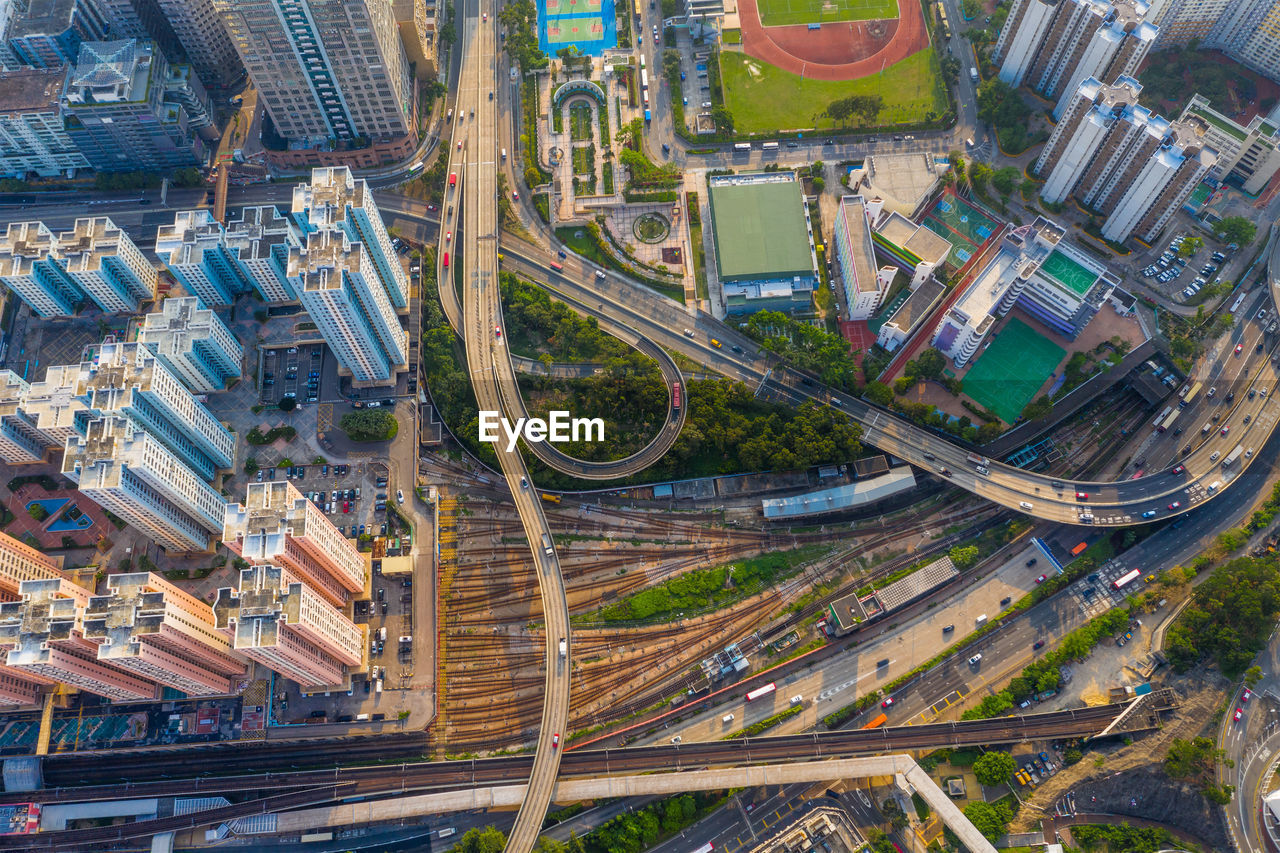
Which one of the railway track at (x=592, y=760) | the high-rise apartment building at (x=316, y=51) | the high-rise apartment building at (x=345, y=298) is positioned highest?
the high-rise apartment building at (x=316, y=51)

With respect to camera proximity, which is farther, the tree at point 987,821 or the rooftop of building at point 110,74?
the rooftop of building at point 110,74

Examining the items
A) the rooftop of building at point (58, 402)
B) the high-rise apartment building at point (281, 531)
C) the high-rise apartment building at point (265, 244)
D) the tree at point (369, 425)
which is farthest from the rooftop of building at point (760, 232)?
the rooftop of building at point (58, 402)

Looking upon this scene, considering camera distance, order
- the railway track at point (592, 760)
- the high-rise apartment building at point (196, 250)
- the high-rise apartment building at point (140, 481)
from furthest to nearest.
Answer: the high-rise apartment building at point (196, 250)
the railway track at point (592, 760)
the high-rise apartment building at point (140, 481)

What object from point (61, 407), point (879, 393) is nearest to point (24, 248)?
point (61, 407)

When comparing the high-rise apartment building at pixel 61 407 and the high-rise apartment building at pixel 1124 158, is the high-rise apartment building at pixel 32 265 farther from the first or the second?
the high-rise apartment building at pixel 1124 158

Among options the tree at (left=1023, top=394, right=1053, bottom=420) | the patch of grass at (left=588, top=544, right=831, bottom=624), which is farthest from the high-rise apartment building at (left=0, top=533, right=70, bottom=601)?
the tree at (left=1023, top=394, right=1053, bottom=420)

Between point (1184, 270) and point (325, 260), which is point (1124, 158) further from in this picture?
point (325, 260)

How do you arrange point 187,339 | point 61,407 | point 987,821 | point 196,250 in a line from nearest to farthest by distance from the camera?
point 987,821
point 61,407
point 187,339
point 196,250
